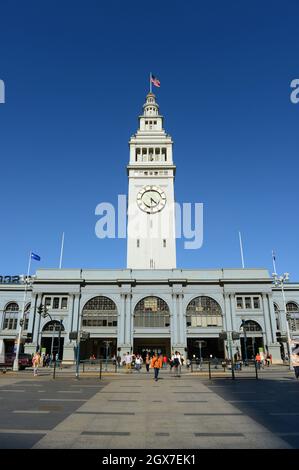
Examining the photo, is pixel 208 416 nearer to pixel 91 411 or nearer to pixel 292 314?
pixel 91 411

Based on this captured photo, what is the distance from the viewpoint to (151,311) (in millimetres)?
61438

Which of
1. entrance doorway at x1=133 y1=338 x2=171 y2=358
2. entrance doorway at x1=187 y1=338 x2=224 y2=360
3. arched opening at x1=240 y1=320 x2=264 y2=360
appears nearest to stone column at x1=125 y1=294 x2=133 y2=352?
entrance doorway at x1=133 y1=338 x2=171 y2=358

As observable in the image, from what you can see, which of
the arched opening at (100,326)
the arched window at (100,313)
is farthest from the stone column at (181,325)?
the arched window at (100,313)

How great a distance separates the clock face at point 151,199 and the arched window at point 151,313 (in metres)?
22.7

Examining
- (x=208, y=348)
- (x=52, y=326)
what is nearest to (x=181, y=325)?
(x=208, y=348)

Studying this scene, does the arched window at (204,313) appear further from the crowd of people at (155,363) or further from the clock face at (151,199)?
the clock face at (151,199)

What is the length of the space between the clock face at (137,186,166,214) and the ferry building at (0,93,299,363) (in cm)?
1819

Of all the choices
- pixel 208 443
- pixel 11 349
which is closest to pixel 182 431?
pixel 208 443

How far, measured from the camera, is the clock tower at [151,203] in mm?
73312

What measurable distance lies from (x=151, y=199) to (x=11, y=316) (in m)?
37.3

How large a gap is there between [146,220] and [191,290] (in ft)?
69.2

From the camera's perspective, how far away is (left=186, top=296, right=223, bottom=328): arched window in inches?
2383

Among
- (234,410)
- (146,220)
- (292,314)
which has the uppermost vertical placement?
(146,220)
